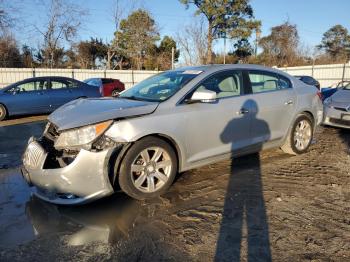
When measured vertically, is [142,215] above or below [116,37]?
below

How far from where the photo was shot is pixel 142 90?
4.95 metres

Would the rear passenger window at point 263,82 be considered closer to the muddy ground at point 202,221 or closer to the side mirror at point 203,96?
the side mirror at point 203,96

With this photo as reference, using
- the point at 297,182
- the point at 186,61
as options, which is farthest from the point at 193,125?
the point at 186,61

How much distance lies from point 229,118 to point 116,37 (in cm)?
3339

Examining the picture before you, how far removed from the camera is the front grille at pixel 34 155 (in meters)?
3.74

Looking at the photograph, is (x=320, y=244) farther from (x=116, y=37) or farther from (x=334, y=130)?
(x=116, y=37)

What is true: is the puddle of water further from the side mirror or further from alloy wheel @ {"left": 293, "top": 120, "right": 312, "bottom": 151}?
alloy wheel @ {"left": 293, "top": 120, "right": 312, "bottom": 151}

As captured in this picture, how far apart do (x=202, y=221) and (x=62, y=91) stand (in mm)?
9863

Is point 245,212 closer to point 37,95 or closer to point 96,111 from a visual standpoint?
point 96,111

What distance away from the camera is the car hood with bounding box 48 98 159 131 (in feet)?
12.2

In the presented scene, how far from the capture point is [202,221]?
342cm

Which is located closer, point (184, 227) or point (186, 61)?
point (184, 227)

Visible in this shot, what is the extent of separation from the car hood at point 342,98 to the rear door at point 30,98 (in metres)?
8.85

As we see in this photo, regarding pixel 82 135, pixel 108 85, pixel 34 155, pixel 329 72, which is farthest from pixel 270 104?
pixel 329 72
